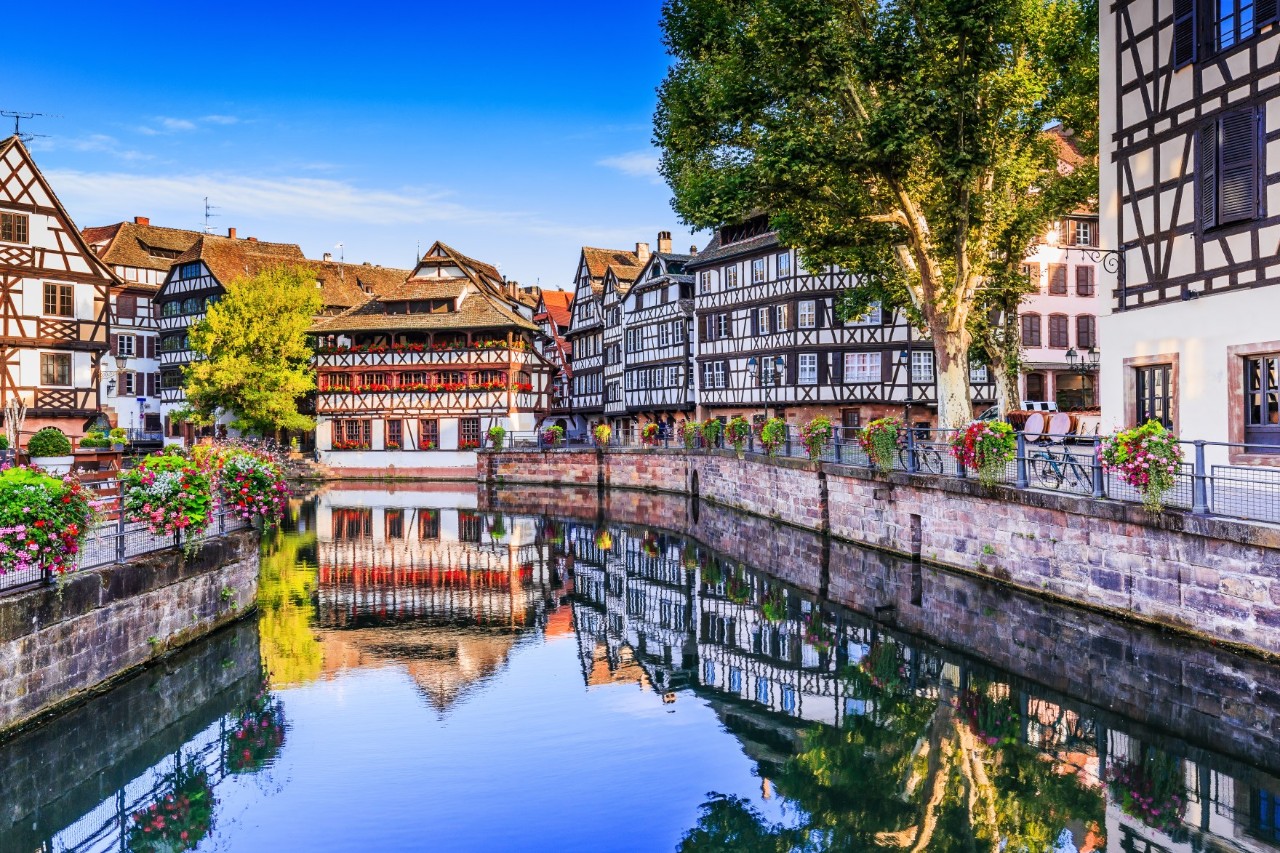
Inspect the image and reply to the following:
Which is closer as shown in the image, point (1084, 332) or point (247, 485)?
point (247, 485)

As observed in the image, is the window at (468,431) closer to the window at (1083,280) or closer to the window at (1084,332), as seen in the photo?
the window at (1084,332)

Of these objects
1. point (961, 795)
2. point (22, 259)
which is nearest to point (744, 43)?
point (961, 795)

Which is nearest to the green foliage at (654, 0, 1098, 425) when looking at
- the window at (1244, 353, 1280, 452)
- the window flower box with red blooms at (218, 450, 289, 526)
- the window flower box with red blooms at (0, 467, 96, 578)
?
the window at (1244, 353, 1280, 452)

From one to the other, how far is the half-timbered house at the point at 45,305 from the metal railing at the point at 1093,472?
2738 centimetres

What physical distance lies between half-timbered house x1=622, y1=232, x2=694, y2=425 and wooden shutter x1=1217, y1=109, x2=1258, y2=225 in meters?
37.2

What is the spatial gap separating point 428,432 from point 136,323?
2168cm

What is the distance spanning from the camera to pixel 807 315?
46.5m

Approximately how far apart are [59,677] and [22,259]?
32.0 m

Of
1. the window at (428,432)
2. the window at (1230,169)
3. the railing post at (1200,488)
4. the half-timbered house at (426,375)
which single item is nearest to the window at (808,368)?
the half-timbered house at (426,375)

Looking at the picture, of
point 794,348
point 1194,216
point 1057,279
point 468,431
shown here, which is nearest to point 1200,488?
point 1194,216

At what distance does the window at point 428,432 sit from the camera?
61.8 meters

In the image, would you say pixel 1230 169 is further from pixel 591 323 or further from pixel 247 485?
pixel 591 323

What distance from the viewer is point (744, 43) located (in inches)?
1021

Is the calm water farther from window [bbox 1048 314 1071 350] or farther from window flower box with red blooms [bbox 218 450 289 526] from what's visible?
window [bbox 1048 314 1071 350]
